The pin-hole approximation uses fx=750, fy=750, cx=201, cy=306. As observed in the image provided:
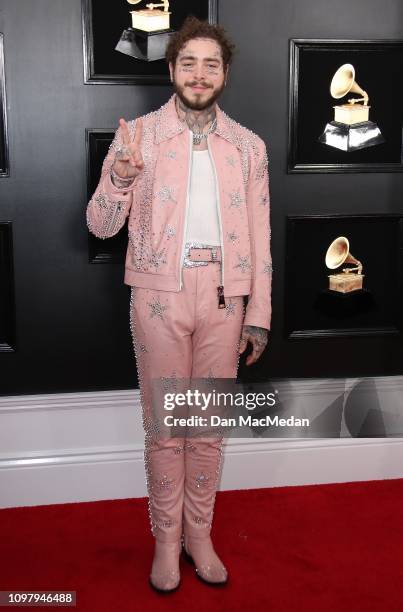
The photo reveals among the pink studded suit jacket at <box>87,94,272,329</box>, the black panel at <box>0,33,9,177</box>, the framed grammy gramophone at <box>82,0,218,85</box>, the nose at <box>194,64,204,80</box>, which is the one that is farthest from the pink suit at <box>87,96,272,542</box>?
the black panel at <box>0,33,9,177</box>

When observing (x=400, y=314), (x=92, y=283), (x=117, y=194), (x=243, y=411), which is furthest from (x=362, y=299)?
(x=117, y=194)

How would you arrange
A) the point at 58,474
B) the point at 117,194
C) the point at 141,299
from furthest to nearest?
the point at 58,474 → the point at 141,299 → the point at 117,194

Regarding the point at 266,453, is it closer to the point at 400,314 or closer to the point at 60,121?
the point at 400,314

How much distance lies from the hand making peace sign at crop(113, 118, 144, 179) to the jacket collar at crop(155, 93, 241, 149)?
19 cm

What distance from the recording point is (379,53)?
291cm

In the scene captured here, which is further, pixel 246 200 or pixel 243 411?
pixel 243 411

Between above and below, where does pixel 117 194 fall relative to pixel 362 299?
above

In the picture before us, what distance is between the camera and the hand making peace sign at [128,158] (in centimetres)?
208

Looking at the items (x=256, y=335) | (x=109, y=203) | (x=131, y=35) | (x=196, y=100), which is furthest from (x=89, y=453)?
(x=131, y=35)

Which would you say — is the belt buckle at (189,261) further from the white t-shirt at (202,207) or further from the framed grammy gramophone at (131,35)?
the framed grammy gramophone at (131,35)

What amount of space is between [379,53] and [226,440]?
166 centimetres

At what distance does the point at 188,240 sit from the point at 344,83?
1.07 metres

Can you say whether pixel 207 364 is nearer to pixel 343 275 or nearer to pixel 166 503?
pixel 166 503

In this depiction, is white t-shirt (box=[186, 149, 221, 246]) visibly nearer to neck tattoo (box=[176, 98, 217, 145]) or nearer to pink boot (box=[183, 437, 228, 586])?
neck tattoo (box=[176, 98, 217, 145])
